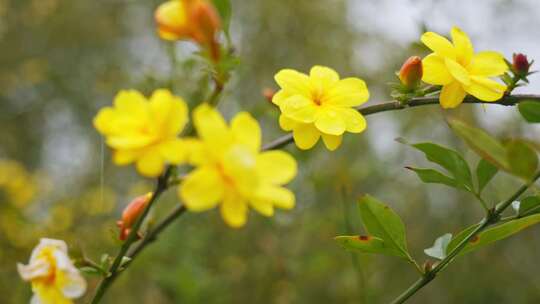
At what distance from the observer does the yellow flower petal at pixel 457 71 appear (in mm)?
568

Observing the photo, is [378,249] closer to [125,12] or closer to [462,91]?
[462,91]

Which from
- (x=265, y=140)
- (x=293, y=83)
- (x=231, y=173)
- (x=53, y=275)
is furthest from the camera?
(x=265, y=140)

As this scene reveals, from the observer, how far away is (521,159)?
48 centimetres

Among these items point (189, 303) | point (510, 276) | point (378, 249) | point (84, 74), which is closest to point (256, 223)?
point (189, 303)

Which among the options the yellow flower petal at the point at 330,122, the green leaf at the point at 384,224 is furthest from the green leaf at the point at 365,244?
the yellow flower petal at the point at 330,122

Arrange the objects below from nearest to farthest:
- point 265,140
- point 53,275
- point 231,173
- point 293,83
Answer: point 231,173
point 53,275
point 293,83
point 265,140

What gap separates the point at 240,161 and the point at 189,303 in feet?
3.97

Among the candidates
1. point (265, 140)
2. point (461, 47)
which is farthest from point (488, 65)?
point (265, 140)

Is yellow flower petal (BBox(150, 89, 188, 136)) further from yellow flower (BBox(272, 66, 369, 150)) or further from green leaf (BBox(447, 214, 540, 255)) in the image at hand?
green leaf (BBox(447, 214, 540, 255))

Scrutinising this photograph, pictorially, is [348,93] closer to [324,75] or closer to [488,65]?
[324,75]

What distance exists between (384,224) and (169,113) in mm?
288

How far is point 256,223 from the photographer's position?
2191mm

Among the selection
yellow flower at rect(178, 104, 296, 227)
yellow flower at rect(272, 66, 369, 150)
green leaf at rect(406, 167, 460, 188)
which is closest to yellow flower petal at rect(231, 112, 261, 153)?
yellow flower at rect(178, 104, 296, 227)

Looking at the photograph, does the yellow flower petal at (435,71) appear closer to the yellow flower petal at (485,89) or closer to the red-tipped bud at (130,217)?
the yellow flower petal at (485,89)
